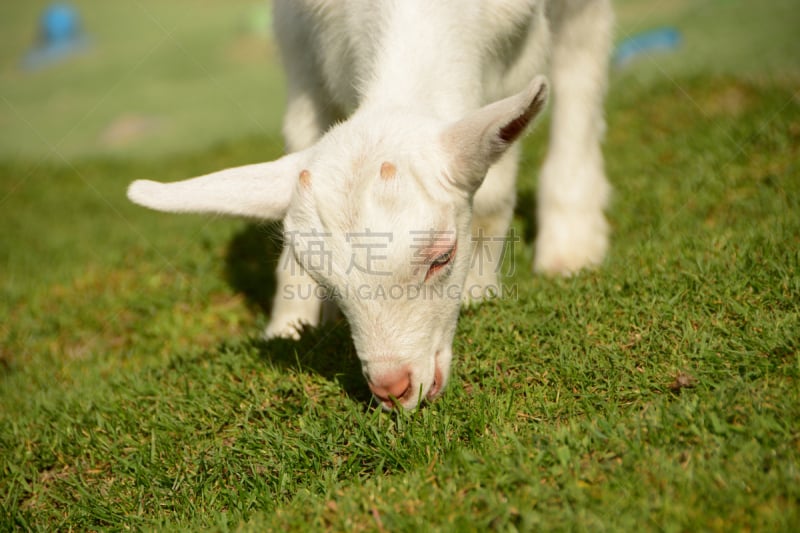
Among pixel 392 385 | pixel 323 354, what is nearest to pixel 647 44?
pixel 323 354

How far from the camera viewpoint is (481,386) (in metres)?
3.07

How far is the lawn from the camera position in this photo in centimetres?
233

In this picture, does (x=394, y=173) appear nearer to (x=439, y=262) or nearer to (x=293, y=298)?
(x=439, y=262)

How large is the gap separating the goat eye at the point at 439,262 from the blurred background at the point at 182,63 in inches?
197

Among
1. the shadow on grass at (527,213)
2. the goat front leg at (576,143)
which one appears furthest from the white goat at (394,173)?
the shadow on grass at (527,213)

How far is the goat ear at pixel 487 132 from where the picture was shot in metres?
2.63

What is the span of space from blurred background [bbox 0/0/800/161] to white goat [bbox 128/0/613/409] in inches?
149

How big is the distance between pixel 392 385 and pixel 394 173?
30.6 inches

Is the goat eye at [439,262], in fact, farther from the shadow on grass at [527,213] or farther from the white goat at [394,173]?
the shadow on grass at [527,213]

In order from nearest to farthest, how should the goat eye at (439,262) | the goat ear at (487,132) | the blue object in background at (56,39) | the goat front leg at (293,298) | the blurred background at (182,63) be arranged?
the goat ear at (487,132) < the goat eye at (439,262) < the goat front leg at (293,298) < the blurred background at (182,63) < the blue object in background at (56,39)

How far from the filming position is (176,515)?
110 inches

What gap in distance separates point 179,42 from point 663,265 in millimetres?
11151

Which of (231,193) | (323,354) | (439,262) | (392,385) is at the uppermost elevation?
(231,193)

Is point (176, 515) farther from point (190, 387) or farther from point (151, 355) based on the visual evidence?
point (151, 355)
